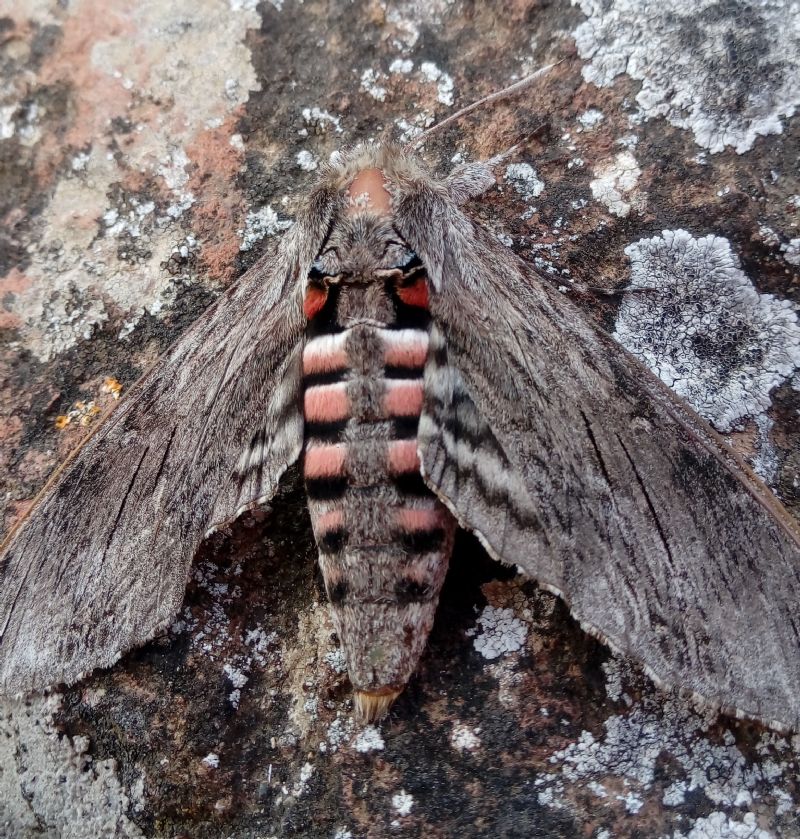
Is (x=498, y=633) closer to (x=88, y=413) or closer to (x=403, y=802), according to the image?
(x=403, y=802)

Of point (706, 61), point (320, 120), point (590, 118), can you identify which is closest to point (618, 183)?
point (590, 118)

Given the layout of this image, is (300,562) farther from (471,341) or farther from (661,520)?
(661,520)

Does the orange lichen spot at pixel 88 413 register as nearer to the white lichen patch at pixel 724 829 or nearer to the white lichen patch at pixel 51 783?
the white lichen patch at pixel 51 783

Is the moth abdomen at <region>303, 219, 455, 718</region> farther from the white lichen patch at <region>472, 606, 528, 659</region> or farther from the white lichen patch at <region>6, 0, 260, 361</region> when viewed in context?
the white lichen patch at <region>6, 0, 260, 361</region>

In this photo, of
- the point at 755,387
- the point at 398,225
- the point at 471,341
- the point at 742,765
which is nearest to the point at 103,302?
the point at 398,225

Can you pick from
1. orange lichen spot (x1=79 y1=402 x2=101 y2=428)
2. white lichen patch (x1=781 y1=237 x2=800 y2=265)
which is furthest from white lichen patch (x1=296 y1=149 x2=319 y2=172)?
white lichen patch (x1=781 y1=237 x2=800 y2=265)

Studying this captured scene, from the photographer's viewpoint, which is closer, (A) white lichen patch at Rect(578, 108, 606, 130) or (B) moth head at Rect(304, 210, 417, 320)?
(B) moth head at Rect(304, 210, 417, 320)
